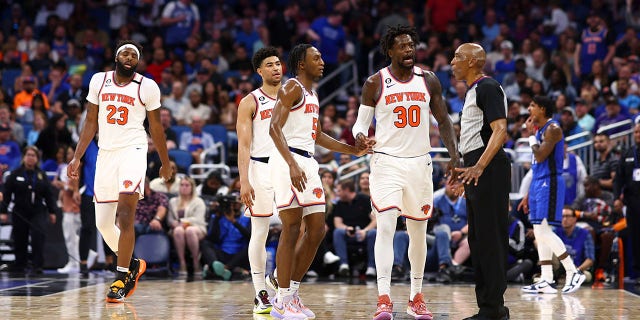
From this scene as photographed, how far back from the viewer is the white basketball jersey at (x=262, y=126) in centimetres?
874

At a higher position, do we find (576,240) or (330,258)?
(576,240)

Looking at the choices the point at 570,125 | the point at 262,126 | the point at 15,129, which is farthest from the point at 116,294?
the point at 570,125

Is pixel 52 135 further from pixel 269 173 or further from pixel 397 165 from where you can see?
pixel 397 165

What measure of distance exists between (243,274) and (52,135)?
4.81 m

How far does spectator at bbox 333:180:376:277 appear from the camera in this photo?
1340 centimetres

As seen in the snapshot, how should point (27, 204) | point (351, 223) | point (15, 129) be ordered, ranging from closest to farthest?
point (351, 223)
point (27, 204)
point (15, 129)

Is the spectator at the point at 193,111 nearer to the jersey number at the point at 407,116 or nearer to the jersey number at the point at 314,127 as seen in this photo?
the jersey number at the point at 314,127

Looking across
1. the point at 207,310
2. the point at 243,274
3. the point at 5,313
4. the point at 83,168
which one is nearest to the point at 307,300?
the point at 207,310

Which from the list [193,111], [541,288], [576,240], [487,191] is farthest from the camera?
[193,111]

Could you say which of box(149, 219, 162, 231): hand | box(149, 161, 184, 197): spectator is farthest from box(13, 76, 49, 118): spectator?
box(149, 219, 162, 231): hand

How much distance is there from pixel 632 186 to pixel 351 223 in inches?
148

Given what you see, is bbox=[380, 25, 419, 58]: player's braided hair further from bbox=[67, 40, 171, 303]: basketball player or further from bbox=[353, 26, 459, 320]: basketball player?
bbox=[67, 40, 171, 303]: basketball player

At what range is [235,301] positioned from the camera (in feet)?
30.9

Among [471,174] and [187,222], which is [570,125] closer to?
[187,222]
